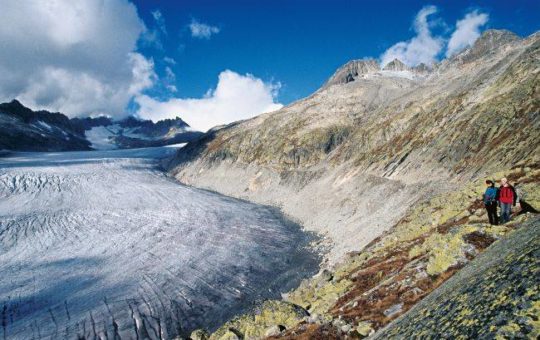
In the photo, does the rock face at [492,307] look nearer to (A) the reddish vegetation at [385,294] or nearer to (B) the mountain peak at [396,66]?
(A) the reddish vegetation at [385,294]

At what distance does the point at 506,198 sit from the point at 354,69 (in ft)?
532

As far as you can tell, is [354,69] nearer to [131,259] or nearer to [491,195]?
[131,259]

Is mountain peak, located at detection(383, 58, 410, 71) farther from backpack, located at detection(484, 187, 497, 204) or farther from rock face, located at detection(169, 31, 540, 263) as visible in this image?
backpack, located at detection(484, 187, 497, 204)

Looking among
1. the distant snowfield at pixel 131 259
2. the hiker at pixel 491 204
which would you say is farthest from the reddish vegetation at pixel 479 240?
the distant snowfield at pixel 131 259

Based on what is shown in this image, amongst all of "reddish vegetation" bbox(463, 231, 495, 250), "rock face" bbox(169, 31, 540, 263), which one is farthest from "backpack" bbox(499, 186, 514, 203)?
"rock face" bbox(169, 31, 540, 263)

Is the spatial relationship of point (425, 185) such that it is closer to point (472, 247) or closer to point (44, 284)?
point (472, 247)

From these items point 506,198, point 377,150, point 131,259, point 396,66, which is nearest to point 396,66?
point 396,66

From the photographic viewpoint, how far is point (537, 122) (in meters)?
33.8

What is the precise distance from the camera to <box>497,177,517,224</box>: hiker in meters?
16.8

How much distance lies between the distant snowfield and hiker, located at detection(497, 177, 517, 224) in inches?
741

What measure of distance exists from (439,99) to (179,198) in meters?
43.1

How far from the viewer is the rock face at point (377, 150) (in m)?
Result: 38.9

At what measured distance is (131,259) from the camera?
3853cm

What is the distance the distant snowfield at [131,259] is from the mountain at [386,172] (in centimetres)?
559
